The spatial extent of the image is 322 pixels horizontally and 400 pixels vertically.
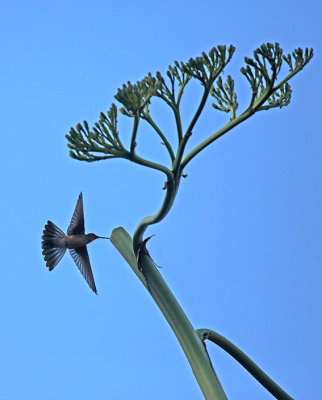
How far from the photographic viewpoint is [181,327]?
2.02 m

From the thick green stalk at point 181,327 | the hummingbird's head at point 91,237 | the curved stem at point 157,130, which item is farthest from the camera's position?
the hummingbird's head at point 91,237

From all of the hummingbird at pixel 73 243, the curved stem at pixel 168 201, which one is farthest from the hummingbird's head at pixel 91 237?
the curved stem at pixel 168 201

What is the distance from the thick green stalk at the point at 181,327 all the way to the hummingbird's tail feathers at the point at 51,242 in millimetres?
164

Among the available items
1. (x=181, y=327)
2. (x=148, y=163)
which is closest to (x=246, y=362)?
(x=181, y=327)

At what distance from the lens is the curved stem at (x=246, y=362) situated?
2.06 m

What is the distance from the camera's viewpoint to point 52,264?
2143 mm

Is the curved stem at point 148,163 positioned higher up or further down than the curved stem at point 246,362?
higher up

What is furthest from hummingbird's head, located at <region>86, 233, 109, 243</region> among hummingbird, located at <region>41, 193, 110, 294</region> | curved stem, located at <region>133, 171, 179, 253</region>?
curved stem, located at <region>133, 171, 179, 253</region>

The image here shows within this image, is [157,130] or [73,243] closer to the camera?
[157,130]

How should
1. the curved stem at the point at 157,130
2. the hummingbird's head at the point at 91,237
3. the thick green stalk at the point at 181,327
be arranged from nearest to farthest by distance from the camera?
the curved stem at the point at 157,130 < the thick green stalk at the point at 181,327 < the hummingbird's head at the point at 91,237

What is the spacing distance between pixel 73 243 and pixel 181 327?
0.31 metres

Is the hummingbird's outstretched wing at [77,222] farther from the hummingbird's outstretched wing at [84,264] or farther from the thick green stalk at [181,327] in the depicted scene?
the thick green stalk at [181,327]

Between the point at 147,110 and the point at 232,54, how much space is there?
197 millimetres

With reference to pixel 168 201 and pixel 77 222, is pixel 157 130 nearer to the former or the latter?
pixel 168 201
